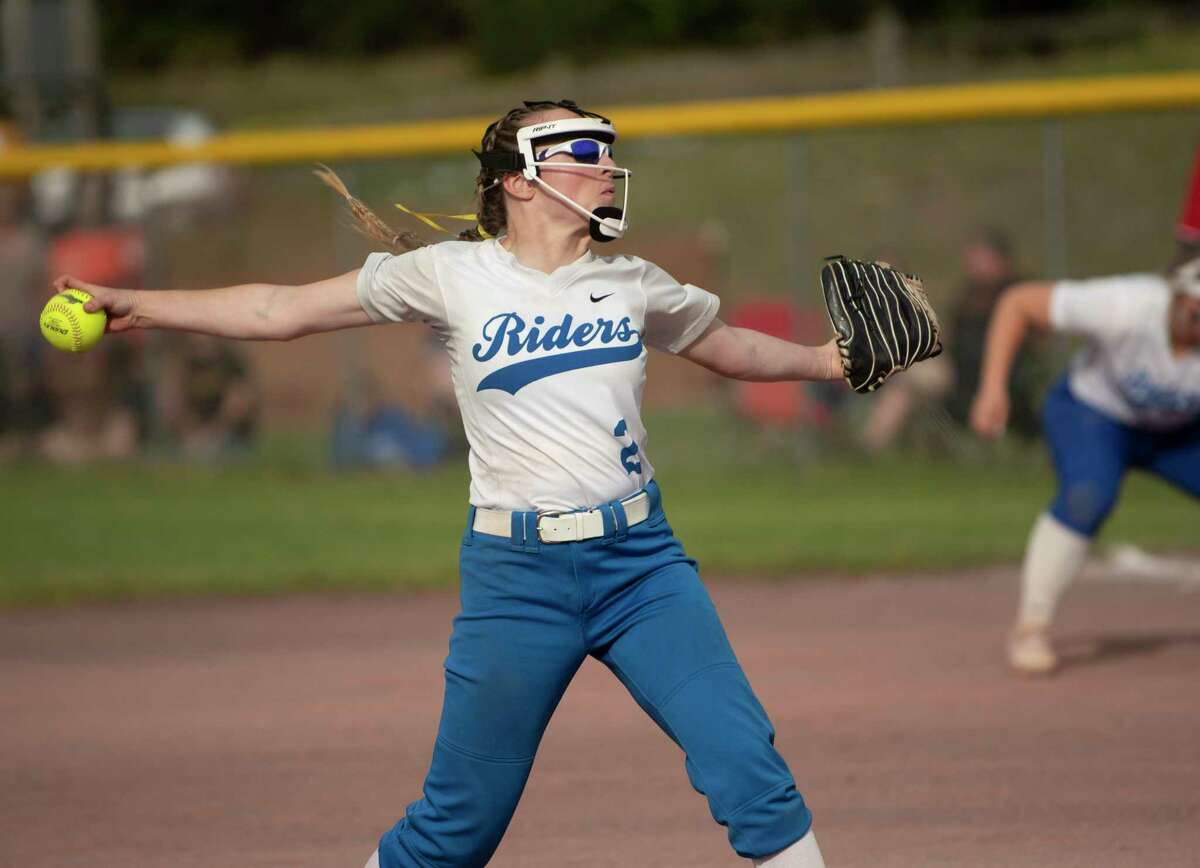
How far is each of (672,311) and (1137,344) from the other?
321 centimetres

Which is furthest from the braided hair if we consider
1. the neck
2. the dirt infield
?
the dirt infield

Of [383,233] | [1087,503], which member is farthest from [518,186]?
[1087,503]

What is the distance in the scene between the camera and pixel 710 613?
3418 mm

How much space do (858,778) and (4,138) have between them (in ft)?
40.9

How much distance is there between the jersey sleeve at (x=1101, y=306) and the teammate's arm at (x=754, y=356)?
2717mm

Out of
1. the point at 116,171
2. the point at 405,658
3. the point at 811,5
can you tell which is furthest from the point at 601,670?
the point at 811,5

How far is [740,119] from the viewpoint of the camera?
12.0 metres

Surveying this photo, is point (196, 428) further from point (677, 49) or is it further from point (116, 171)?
point (677, 49)

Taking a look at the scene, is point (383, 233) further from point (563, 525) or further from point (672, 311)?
point (563, 525)

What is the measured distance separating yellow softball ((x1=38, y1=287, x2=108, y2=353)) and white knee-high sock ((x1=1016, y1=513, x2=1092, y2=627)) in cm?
405

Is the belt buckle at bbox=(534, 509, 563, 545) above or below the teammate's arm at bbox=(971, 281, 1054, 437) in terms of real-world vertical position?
above

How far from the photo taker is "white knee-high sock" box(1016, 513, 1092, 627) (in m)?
6.34

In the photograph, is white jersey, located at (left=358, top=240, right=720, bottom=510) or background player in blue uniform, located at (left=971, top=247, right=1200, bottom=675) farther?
background player in blue uniform, located at (left=971, top=247, right=1200, bottom=675)

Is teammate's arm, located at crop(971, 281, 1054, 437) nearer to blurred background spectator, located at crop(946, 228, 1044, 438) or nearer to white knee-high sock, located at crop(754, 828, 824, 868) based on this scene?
white knee-high sock, located at crop(754, 828, 824, 868)
